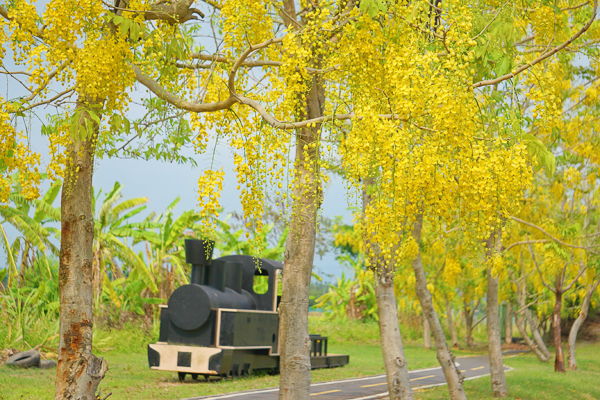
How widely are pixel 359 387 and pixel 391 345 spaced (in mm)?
3664

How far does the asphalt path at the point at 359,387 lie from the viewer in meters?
9.88

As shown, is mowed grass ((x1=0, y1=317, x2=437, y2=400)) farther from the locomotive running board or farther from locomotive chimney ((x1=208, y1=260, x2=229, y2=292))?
locomotive chimney ((x1=208, y1=260, x2=229, y2=292))

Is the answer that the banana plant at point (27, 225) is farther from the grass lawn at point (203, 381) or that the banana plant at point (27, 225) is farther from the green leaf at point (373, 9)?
the green leaf at point (373, 9)

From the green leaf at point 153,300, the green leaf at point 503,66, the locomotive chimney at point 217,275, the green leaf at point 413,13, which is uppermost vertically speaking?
the green leaf at point 413,13

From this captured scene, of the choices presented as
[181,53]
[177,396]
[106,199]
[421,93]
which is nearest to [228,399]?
[177,396]

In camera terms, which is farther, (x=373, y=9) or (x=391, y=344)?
(x=391, y=344)

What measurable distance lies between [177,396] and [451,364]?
4418 millimetres

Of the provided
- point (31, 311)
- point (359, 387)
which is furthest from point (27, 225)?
point (359, 387)

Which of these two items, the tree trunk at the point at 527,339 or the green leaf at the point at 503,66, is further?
the tree trunk at the point at 527,339

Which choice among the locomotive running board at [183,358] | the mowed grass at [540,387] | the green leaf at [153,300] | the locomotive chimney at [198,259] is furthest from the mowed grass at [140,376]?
the mowed grass at [540,387]

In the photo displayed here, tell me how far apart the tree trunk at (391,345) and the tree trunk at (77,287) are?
13.2 ft

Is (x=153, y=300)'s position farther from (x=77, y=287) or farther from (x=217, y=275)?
→ (x=77, y=287)

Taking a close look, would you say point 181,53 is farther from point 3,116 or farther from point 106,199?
point 106,199

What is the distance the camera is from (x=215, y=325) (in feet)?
Answer: 35.2
